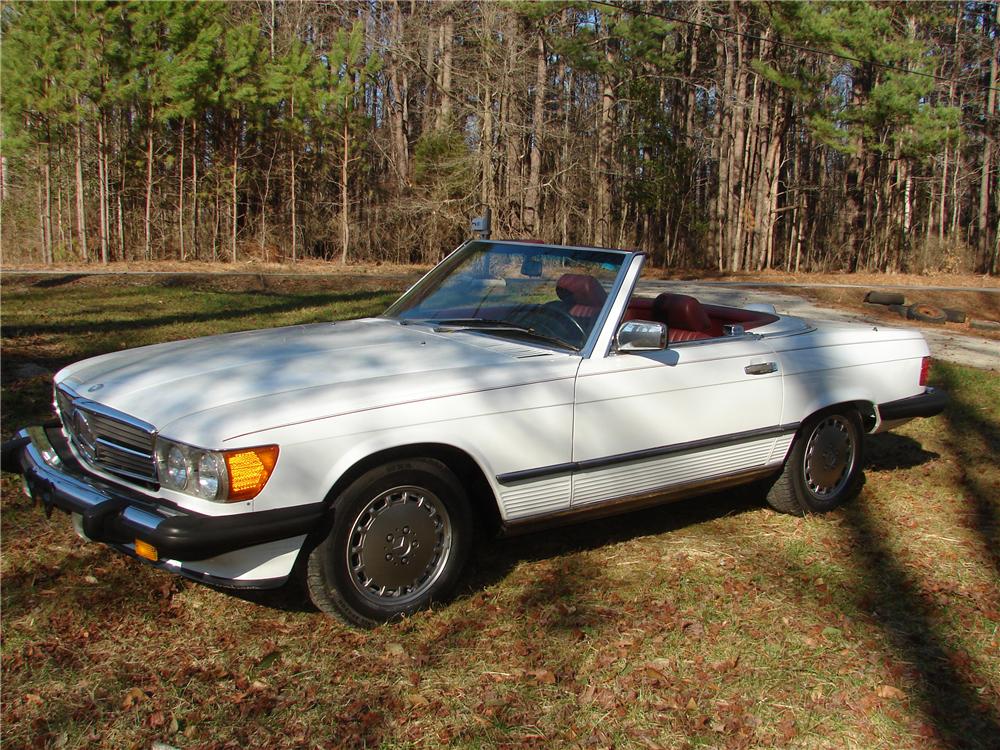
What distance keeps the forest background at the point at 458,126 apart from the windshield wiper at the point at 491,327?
19923 millimetres

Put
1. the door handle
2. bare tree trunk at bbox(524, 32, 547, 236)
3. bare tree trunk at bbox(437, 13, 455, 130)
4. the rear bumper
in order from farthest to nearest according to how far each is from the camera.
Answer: bare tree trunk at bbox(437, 13, 455, 130) → bare tree trunk at bbox(524, 32, 547, 236) → the rear bumper → the door handle

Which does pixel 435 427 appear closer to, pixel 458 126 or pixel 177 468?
pixel 177 468

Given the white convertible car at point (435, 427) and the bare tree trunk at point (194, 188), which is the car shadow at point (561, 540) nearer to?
the white convertible car at point (435, 427)

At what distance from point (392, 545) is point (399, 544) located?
0.10 feet

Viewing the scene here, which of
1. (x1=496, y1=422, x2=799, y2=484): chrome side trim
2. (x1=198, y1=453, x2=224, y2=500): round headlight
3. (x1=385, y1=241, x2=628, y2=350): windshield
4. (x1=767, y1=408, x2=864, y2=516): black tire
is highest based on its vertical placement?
(x1=385, y1=241, x2=628, y2=350): windshield

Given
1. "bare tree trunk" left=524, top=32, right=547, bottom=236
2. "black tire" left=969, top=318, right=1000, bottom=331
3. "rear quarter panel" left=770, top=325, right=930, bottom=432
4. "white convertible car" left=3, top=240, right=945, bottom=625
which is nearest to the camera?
"white convertible car" left=3, top=240, right=945, bottom=625

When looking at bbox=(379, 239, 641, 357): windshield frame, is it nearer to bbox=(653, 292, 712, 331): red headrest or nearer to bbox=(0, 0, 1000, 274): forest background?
bbox=(653, 292, 712, 331): red headrest

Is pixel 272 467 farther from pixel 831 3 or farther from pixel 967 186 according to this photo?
pixel 967 186

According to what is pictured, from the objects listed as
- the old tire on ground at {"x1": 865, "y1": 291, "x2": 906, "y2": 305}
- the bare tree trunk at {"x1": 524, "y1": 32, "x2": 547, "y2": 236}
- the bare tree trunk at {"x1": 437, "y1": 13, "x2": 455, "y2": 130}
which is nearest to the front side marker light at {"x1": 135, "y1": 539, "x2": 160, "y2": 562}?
the old tire on ground at {"x1": 865, "y1": 291, "x2": 906, "y2": 305}

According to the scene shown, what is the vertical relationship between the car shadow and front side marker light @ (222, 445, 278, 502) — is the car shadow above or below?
below

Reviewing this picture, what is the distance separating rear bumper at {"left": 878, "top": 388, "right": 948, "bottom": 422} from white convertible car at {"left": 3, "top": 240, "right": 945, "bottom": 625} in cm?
19

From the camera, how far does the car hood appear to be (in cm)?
346

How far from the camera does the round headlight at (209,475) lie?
331cm

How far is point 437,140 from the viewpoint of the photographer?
2862cm
